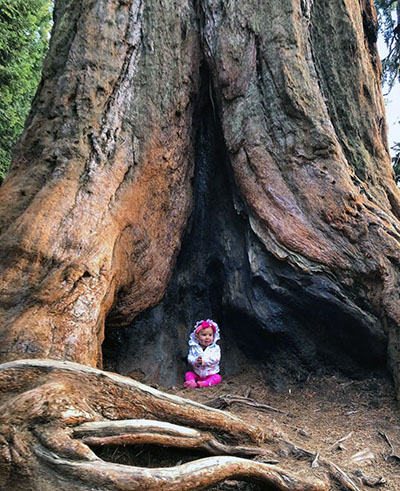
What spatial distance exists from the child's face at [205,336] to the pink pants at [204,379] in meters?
0.31

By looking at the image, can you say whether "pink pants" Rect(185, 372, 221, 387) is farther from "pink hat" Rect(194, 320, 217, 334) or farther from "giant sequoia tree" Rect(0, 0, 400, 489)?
"pink hat" Rect(194, 320, 217, 334)

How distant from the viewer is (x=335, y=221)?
3.65m

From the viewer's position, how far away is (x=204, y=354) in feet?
14.4

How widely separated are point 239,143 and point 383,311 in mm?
2039

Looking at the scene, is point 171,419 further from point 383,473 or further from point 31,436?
point 383,473

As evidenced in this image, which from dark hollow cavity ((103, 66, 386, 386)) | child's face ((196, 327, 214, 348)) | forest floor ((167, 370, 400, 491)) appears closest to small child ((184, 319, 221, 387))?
child's face ((196, 327, 214, 348))

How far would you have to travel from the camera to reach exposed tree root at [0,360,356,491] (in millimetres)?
1633

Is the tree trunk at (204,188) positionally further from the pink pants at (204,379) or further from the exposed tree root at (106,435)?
the exposed tree root at (106,435)

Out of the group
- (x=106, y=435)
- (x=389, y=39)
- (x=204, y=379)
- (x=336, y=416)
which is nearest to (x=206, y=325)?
(x=204, y=379)

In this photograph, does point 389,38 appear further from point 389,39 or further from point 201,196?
point 201,196

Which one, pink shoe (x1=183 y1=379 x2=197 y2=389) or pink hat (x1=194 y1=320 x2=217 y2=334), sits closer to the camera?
pink shoe (x1=183 y1=379 x2=197 y2=389)

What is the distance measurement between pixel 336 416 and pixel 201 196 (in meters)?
2.68

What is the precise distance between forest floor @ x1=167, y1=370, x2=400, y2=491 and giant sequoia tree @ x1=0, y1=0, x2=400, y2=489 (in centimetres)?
24

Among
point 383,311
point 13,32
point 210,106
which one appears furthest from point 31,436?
point 13,32
